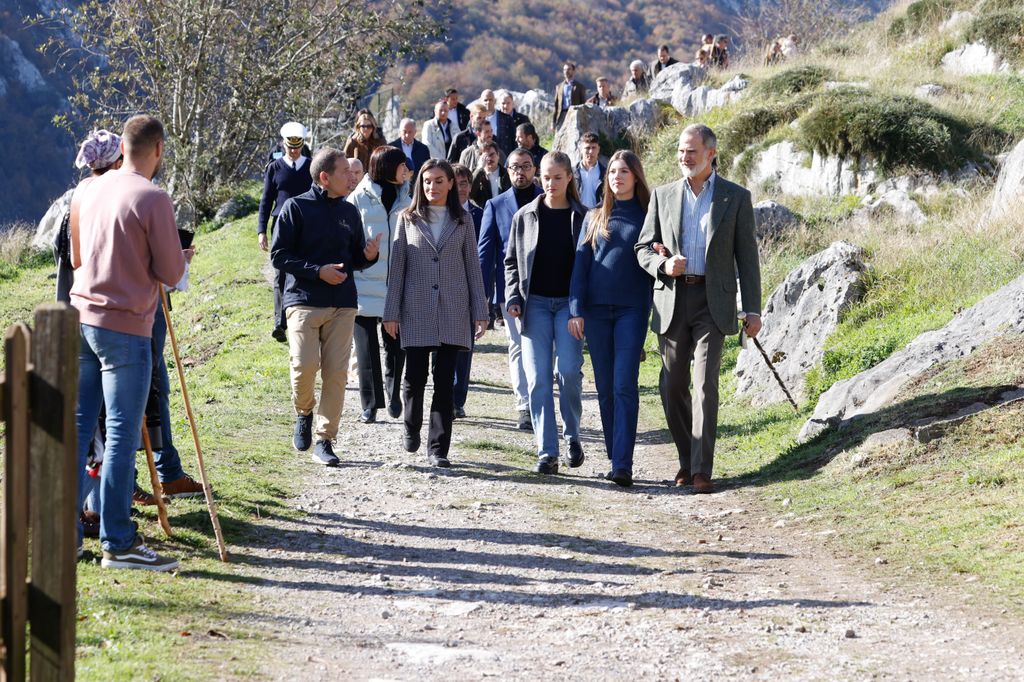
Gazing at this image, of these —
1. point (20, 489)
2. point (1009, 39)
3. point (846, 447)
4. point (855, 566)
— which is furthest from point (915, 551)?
point (1009, 39)

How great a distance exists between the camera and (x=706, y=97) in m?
28.2

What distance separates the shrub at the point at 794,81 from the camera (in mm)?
24422

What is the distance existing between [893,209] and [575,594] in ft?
39.1

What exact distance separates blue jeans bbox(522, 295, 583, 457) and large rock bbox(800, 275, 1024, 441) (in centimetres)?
180

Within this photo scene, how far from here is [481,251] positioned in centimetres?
982

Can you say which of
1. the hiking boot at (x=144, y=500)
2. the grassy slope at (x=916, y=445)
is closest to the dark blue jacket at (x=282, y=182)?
the grassy slope at (x=916, y=445)

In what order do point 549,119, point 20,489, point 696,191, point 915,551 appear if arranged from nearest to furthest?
1. point 20,489
2. point 915,551
3. point 696,191
4. point 549,119

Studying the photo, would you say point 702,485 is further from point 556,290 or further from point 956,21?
point 956,21

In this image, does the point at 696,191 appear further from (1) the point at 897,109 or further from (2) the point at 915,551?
(1) the point at 897,109

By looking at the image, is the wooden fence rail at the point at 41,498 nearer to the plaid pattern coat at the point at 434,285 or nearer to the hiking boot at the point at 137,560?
the hiking boot at the point at 137,560

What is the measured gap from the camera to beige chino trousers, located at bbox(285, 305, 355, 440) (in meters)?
8.53

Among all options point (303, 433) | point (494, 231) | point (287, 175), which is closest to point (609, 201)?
point (494, 231)

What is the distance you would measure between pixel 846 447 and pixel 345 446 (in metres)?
3.67

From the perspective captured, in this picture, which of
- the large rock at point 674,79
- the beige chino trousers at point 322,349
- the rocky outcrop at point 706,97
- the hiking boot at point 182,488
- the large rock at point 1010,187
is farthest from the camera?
the large rock at point 674,79
